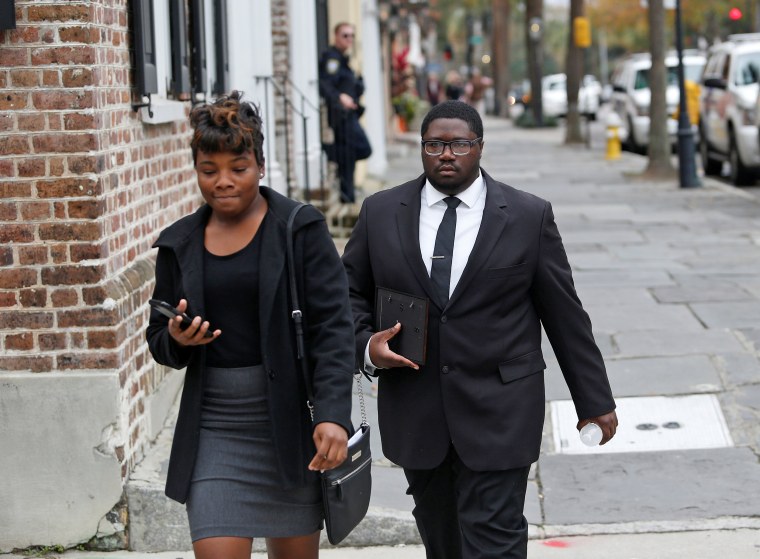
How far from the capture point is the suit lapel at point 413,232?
421 centimetres

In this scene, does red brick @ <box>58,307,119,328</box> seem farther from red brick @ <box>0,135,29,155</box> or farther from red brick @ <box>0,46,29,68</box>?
red brick @ <box>0,46,29,68</box>

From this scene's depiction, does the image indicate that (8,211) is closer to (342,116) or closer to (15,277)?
(15,277)

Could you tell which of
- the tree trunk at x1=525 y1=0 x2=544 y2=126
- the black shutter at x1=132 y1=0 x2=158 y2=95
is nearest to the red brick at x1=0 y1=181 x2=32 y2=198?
the black shutter at x1=132 y1=0 x2=158 y2=95

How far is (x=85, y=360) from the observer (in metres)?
5.54

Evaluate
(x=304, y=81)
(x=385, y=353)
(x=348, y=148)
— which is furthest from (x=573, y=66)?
(x=385, y=353)

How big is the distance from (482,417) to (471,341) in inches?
9.4

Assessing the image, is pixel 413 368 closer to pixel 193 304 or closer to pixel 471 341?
pixel 471 341

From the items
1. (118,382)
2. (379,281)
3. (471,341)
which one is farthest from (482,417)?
(118,382)

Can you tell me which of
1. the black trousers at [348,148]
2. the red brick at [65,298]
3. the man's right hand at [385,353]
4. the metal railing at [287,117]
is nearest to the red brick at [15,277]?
the red brick at [65,298]

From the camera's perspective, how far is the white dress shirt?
4.23m

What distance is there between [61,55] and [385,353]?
2068mm

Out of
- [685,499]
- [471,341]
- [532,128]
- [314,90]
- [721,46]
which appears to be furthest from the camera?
[532,128]

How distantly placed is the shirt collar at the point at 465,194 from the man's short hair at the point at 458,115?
16 centimetres

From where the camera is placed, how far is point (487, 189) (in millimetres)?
4289
